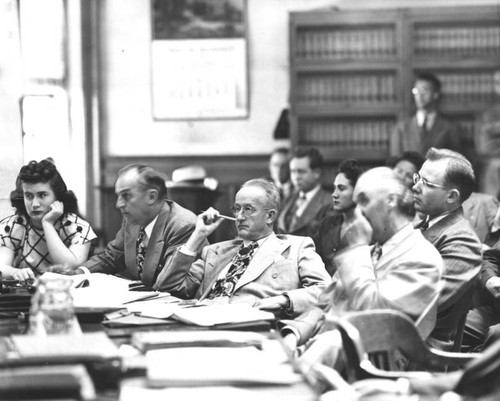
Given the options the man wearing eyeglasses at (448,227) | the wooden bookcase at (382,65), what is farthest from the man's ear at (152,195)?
the wooden bookcase at (382,65)

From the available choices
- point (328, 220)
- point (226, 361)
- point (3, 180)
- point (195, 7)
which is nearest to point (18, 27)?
point (3, 180)

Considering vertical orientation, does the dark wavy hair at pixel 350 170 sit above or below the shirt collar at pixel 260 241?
above

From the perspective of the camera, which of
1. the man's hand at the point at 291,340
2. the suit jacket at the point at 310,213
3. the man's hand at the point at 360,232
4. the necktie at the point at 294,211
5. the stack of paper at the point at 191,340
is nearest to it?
the stack of paper at the point at 191,340

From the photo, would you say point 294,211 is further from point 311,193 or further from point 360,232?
point 360,232

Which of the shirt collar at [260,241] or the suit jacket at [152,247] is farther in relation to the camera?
the suit jacket at [152,247]

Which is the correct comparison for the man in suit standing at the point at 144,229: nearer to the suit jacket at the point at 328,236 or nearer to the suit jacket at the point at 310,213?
the suit jacket at the point at 328,236

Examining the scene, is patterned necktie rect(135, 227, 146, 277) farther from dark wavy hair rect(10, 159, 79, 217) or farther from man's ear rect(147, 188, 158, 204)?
dark wavy hair rect(10, 159, 79, 217)

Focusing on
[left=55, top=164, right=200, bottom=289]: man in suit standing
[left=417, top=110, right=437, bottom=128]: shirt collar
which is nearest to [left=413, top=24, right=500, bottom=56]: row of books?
[left=417, top=110, right=437, bottom=128]: shirt collar

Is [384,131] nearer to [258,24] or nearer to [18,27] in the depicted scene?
[258,24]

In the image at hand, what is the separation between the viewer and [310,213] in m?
7.46

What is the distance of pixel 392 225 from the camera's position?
12.3 ft

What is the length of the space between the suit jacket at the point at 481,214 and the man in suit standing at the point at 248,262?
1.88m

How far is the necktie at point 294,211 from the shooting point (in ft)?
25.3

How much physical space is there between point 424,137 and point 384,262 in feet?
17.2
